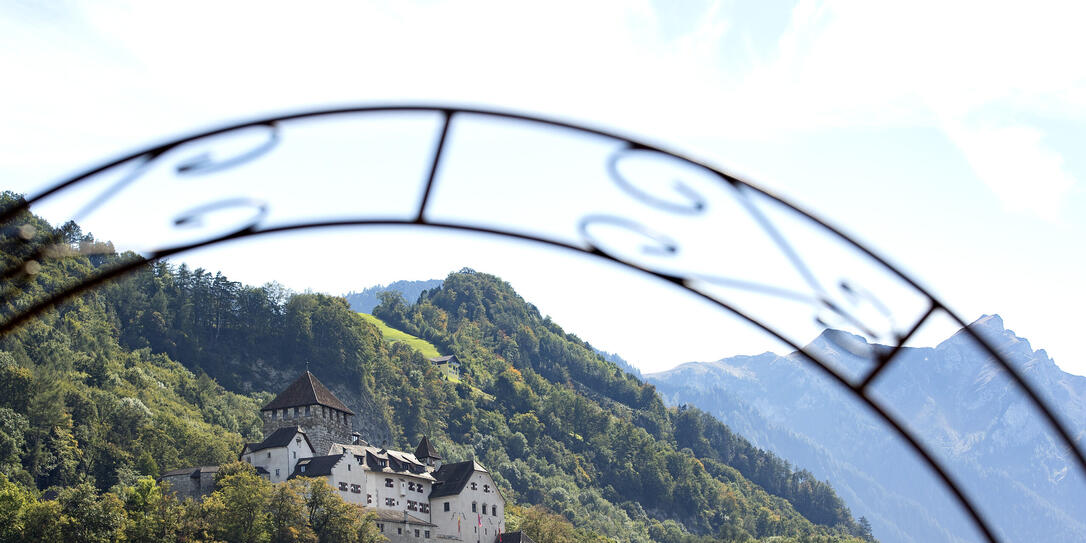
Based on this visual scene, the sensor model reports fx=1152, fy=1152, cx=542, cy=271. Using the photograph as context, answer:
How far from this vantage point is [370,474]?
69.9 m

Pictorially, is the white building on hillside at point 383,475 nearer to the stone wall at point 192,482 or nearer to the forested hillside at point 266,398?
the stone wall at point 192,482

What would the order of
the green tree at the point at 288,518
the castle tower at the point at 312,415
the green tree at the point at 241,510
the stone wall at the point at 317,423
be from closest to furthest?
the green tree at the point at 241,510, the green tree at the point at 288,518, the stone wall at the point at 317,423, the castle tower at the point at 312,415

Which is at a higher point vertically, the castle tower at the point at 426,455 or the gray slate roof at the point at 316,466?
the castle tower at the point at 426,455

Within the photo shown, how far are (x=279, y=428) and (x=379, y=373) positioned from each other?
74.0m

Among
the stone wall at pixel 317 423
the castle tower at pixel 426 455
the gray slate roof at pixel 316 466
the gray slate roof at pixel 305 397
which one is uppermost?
the gray slate roof at pixel 305 397

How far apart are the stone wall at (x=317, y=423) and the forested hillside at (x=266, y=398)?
32.9 feet

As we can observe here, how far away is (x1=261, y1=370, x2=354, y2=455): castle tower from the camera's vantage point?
3098 inches

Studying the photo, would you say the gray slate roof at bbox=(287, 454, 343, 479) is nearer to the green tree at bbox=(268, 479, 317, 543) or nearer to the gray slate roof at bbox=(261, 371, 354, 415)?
the green tree at bbox=(268, 479, 317, 543)

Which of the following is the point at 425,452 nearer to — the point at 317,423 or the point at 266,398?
the point at 317,423

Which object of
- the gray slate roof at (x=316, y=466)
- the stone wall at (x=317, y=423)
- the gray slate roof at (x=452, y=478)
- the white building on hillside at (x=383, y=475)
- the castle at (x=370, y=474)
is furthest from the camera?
the stone wall at (x=317, y=423)

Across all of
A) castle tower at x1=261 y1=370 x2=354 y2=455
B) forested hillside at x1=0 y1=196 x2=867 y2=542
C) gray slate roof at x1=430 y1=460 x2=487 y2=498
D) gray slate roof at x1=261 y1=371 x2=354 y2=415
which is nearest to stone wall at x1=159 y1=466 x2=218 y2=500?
castle tower at x1=261 y1=370 x2=354 y2=455

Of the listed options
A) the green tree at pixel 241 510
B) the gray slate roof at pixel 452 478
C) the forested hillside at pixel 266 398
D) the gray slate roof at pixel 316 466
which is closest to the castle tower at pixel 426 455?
the gray slate roof at pixel 452 478

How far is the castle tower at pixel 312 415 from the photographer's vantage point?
258 feet

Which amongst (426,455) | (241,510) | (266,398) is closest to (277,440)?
(241,510)
